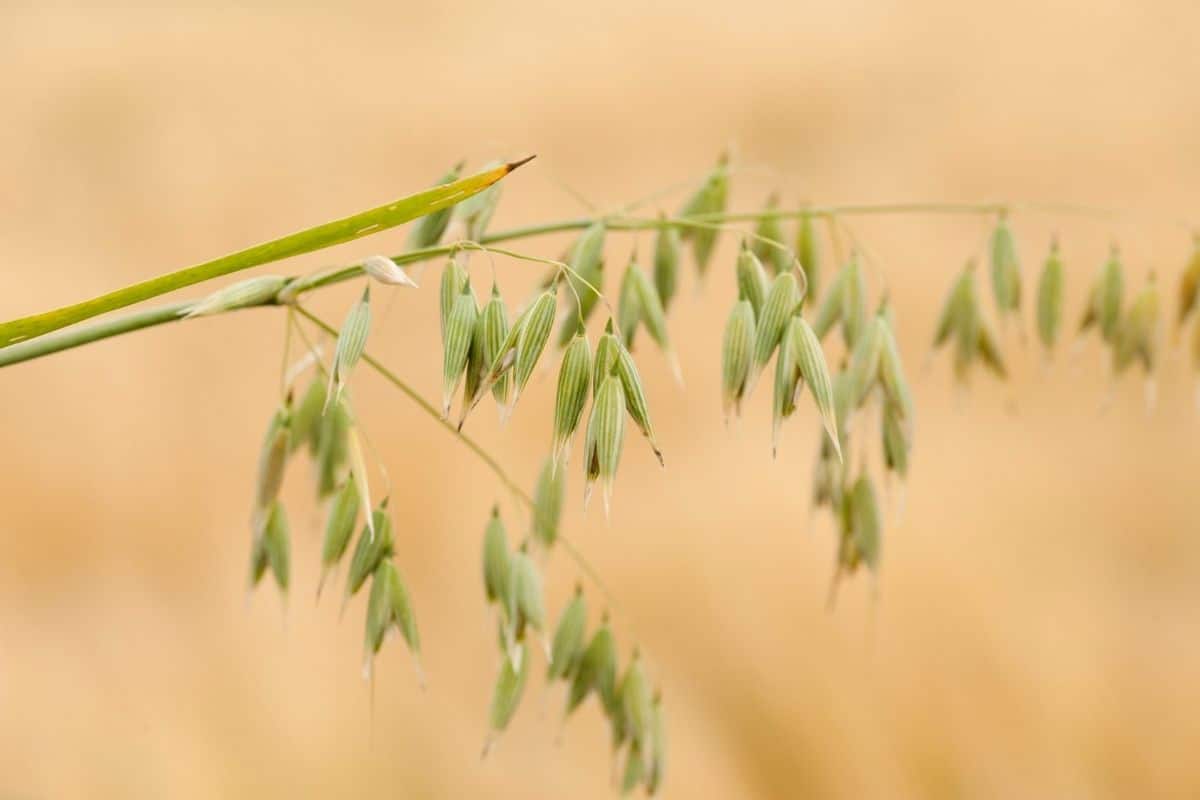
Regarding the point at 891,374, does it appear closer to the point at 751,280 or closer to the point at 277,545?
the point at 751,280

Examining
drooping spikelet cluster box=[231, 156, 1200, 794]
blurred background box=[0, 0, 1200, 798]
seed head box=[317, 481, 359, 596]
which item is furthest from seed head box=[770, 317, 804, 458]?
blurred background box=[0, 0, 1200, 798]

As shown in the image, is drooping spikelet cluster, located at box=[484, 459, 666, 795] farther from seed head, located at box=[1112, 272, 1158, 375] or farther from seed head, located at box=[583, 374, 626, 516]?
seed head, located at box=[1112, 272, 1158, 375]

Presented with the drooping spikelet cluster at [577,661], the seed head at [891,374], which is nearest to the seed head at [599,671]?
the drooping spikelet cluster at [577,661]

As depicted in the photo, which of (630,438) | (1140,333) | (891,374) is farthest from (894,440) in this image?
(630,438)

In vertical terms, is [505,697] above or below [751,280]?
below

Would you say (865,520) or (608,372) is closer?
(608,372)

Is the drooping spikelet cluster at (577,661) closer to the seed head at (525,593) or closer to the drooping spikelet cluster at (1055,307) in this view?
the seed head at (525,593)

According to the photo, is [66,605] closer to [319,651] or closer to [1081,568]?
[319,651]
